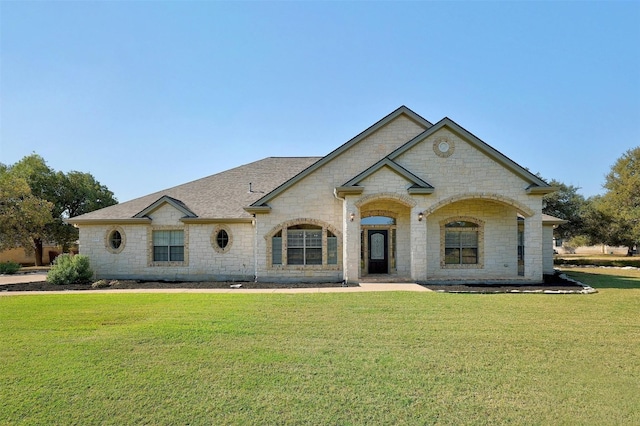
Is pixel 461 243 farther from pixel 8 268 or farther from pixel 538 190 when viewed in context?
pixel 8 268

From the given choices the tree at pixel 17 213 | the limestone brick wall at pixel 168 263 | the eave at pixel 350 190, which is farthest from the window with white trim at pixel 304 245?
the tree at pixel 17 213

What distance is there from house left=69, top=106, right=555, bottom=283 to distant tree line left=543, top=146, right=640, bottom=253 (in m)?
24.1

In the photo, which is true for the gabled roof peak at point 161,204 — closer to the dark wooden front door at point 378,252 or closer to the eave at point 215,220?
the eave at point 215,220

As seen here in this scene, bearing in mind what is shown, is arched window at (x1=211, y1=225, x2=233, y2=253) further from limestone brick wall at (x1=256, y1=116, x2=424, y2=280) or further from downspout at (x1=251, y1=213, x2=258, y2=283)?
limestone brick wall at (x1=256, y1=116, x2=424, y2=280)

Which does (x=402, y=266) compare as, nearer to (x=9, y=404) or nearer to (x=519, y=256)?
(x=519, y=256)

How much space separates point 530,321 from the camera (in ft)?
29.1

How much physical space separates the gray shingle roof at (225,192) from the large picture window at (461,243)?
9.02 m

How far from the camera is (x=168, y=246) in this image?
60.5 ft

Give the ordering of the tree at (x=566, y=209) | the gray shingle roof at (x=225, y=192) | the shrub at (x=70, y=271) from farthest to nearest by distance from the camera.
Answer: the tree at (x=566, y=209) → the gray shingle roof at (x=225, y=192) → the shrub at (x=70, y=271)

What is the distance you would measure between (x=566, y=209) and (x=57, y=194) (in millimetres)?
51623

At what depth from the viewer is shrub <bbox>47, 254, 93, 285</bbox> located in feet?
55.4

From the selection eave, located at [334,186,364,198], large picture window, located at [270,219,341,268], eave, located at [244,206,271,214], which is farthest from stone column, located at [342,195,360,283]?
eave, located at [244,206,271,214]

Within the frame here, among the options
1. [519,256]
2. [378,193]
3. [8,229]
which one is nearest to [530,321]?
[378,193]

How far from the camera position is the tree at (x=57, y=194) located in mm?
34250
